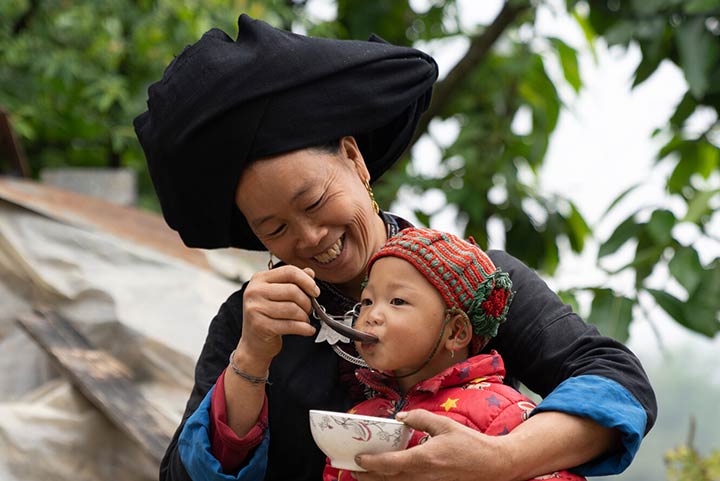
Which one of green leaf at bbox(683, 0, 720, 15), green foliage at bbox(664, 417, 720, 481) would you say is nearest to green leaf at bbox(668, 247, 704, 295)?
green foliage at bbox(664, 417, 720, 481)

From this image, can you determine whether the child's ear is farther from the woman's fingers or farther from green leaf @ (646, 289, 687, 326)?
green leaf @ (646, 289, 687, 326)

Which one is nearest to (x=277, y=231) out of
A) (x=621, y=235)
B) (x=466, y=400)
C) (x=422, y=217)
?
(x=466, y=400)

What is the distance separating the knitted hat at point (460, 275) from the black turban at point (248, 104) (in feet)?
0.88

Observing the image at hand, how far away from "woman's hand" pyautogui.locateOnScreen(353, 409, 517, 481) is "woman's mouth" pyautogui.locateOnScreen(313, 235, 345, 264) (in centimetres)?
43

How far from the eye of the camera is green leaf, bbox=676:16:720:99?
10.5ft

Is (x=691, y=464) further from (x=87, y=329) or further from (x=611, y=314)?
(x=87, y=329)

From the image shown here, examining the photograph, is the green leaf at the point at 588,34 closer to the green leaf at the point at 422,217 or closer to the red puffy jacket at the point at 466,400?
the green leaf at the point at 422,217

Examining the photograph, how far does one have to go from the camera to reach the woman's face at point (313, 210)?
1822 millimetres

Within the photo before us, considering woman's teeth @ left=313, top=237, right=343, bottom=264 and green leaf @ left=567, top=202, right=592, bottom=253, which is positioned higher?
woman's teeth @ left=313, top=237, right=343, bottom=264

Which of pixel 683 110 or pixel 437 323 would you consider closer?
pixel 437 323

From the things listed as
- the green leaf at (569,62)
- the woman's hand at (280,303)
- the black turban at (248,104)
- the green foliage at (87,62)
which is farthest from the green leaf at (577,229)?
the woman's hand at (280,303)

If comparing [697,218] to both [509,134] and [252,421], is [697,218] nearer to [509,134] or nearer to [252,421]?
[509,134]

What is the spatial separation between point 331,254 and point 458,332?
0.28 meters

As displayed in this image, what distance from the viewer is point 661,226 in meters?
3.10
